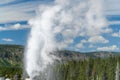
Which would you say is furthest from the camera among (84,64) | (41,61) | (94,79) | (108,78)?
(84,64)

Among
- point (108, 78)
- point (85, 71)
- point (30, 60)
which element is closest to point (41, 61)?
point (30, 60)

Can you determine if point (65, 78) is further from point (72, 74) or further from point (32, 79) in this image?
point (32, 79)

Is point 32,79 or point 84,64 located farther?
point 84,64

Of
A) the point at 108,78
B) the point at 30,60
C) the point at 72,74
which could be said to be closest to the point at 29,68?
the point at 30,60

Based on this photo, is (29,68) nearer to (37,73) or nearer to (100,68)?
(37,73)

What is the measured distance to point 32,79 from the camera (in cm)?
10831

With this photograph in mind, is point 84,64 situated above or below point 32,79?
above

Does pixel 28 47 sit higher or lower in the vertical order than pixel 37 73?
higher

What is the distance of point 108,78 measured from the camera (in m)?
157

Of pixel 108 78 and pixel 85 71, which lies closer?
pixel 108 78

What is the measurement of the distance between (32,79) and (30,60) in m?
7.01

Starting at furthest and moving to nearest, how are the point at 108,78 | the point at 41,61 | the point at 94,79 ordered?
the point at 94,79 → the point at 108,78 → the point at 41,61

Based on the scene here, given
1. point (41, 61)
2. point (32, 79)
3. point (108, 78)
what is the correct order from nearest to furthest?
1. point (32, 79)
2. point (41, 61)
3. point (108, 78)

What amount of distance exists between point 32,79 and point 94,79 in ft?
213
